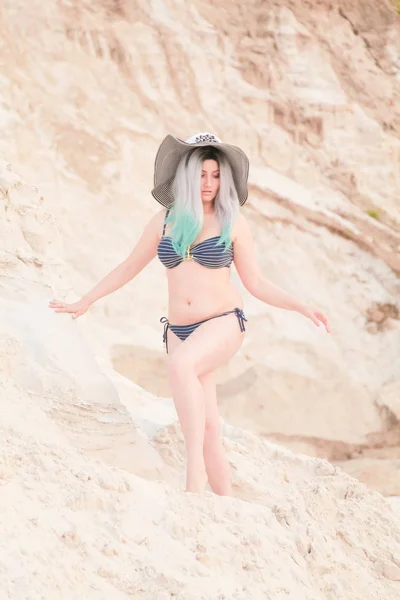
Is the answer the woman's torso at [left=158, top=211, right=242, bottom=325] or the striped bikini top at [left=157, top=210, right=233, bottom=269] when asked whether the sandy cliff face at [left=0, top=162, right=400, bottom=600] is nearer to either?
the woman's torso at [left=158, top=211, right=242, bottom=325]

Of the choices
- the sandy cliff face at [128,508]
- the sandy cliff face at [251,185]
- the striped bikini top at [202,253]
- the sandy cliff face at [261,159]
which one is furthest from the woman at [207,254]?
the sandy cliff face at [261,159]

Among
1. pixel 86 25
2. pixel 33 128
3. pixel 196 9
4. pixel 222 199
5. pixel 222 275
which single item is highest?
pixel 222 199

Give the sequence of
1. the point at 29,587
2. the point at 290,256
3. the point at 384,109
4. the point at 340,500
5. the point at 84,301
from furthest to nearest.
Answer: the point at 384,109
the point at 290,256
the point at 340,500
the point at 84,301
the point at 29,587

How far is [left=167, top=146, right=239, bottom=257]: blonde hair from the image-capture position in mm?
3143

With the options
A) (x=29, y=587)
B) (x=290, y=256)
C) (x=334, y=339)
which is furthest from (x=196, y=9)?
(x=29, y=587)

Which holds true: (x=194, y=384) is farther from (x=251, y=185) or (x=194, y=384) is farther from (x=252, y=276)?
(x=251, y=185)

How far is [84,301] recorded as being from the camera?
335 centimetres

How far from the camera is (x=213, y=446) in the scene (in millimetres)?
3234

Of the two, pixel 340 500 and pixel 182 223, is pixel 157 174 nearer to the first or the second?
pixel 182 223

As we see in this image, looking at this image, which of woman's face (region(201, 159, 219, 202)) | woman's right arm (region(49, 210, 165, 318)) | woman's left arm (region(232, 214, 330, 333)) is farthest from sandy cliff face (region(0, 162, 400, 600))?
woman's face (region(201, 159, 219, 202))

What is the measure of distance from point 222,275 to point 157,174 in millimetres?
505

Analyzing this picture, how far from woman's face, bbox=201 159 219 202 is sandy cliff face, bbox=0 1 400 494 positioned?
4232 mm

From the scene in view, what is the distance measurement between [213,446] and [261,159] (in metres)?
6.28

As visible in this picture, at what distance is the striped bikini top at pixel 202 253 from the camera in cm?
317
